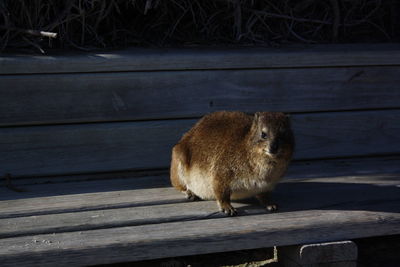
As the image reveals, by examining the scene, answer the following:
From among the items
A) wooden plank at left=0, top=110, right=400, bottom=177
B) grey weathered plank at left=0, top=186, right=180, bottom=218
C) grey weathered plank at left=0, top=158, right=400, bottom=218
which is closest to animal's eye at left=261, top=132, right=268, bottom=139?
grey weathered plank at left=0, top=158, right=400, bottom=218

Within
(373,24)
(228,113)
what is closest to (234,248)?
(228,113)

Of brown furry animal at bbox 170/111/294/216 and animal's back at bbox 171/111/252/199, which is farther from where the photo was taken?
animal's back at bbox 171/111/252/199

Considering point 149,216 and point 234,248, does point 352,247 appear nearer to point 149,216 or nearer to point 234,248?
point 234,248

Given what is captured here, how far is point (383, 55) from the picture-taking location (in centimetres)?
504

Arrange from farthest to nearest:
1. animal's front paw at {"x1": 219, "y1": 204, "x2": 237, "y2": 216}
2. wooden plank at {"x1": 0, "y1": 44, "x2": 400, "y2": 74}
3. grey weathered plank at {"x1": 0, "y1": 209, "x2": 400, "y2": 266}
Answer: wooden plank at {"x1": 0, "y1": 44, "x2": 400, "y2": 74}, animal's front paw at {"x1": 219, "y1": 204, "x2": 237, "y2": 216}, grey weathered plank at {"x1": 0, "y1": 209, "x2": 400, "y2": 266}

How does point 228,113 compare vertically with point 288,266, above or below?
above

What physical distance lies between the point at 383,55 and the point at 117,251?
9.35 feet

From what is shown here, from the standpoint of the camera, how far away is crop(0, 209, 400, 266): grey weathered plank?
3188 mm

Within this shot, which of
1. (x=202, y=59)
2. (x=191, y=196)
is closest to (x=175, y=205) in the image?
(x=191, y=196)

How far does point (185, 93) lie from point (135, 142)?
0.52 meters

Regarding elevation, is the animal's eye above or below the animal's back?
above

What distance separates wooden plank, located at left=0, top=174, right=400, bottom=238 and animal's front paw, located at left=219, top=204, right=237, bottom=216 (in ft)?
0.14

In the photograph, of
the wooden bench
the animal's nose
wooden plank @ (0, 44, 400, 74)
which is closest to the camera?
the wooden bench

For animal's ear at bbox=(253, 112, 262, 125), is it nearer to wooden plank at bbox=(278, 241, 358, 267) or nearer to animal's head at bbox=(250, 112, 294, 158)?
animal's head at bbox=(250, 112, 294, 158)
